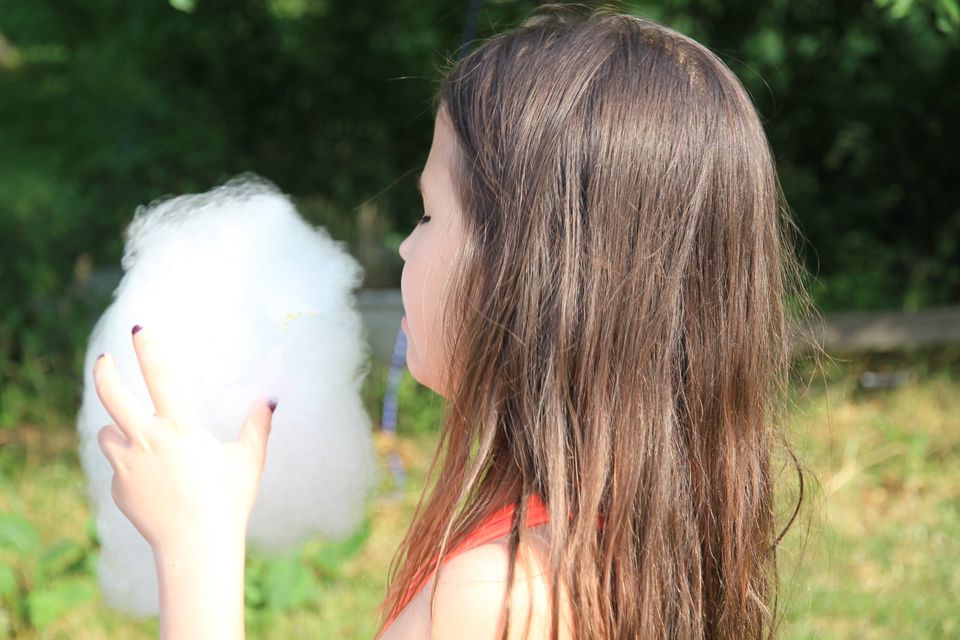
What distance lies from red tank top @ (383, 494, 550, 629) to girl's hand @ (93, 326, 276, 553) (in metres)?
0.23

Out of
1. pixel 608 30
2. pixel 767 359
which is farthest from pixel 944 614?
pixel 608 30

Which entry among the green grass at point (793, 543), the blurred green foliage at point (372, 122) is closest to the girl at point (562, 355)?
the green grass at point (793, 543)

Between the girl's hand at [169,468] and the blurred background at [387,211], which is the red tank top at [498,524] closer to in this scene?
the girl's hand at [169,468]

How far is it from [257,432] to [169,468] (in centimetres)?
10

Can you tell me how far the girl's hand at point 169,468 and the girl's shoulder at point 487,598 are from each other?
20cm

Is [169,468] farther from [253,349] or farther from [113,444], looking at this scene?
[253,349]

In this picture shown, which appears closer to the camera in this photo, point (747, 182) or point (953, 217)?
point (747, 182)

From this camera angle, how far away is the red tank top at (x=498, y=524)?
107 centimetres

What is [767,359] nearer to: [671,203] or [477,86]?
[671,203]

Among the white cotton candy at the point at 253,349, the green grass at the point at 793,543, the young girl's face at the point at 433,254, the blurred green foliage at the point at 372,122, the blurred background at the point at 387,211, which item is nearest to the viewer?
the young girl's face at the point at 433,254

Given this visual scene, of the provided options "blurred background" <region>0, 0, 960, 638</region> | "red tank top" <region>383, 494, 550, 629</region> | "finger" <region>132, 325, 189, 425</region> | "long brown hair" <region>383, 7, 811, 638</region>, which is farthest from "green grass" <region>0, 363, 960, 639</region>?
"finger" <region>132, 325, 189, 425</region>

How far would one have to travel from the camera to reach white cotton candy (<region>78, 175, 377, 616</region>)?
1.21 meters

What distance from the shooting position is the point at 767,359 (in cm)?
123

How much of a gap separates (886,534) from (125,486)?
7.99 feet
